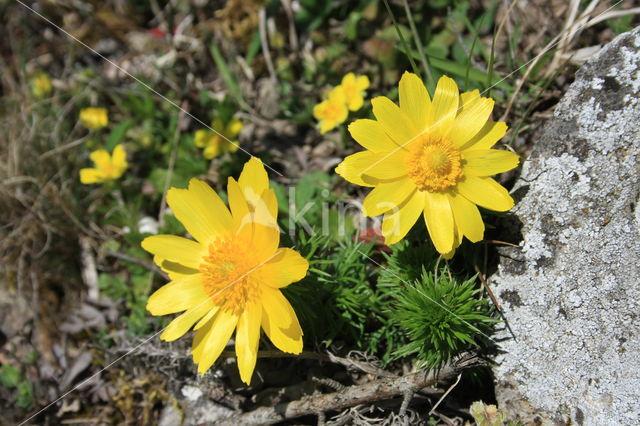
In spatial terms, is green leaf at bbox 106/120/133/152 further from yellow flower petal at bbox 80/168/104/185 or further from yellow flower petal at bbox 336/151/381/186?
yellow flower petal at bbox 336/151/381/186

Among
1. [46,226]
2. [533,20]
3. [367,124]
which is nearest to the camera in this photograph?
[367,124]

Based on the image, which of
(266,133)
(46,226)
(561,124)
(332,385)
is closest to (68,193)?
(46,226)

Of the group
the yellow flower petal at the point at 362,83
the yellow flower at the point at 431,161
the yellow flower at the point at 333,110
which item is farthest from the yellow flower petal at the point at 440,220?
the yellow flower petal at the point at 362,83

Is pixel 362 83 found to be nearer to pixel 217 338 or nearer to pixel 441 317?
pixel 441 317

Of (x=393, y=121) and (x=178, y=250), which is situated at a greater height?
(x=393, y=121)

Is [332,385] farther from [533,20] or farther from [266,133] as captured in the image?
[533,20]

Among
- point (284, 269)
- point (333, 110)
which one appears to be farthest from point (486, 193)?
point (333, 110)
